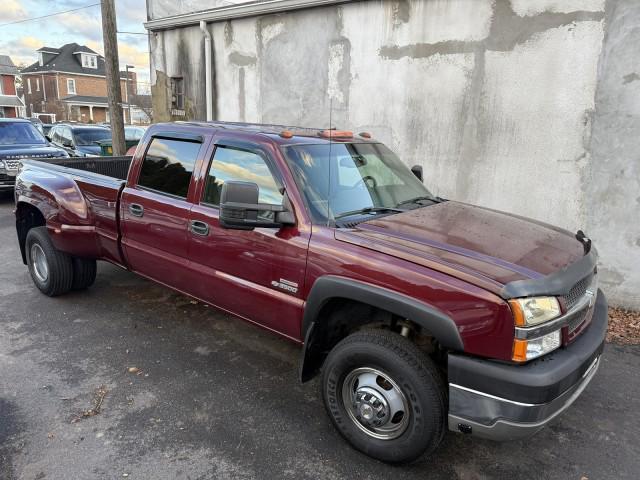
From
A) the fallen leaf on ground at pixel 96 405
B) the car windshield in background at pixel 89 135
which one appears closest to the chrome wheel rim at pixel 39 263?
the fallen leaf on ground at pixel 96 405

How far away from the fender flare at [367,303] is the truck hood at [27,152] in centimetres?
990

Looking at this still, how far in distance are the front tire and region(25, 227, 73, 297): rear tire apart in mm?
3389

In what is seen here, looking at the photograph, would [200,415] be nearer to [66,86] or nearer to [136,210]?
[136,210]

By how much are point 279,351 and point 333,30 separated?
4962 mm

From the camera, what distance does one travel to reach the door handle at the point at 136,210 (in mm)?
3989

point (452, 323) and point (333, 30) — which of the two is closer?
point (452, 323)

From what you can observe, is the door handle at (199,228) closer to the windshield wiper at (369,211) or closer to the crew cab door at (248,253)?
the crew cab door at (248,253)

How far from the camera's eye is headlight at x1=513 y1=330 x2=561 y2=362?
2.21m

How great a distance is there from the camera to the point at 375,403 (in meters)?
2.66

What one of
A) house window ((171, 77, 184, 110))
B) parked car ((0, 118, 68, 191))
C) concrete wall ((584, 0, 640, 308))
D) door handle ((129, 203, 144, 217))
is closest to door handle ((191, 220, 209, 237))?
door handle ((129, 203, 144, 217))

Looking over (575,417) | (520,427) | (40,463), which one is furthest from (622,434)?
(40,463)

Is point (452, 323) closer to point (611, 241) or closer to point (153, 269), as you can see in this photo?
point (153, 269)

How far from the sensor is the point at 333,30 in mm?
6871

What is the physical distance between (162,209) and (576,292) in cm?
301
